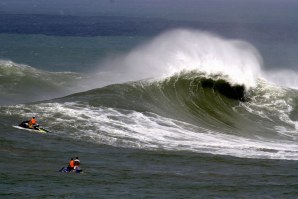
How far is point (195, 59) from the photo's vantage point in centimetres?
5550

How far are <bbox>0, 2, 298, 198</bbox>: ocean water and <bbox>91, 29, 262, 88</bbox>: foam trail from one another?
0.37ft

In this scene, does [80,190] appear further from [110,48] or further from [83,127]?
[110,48]

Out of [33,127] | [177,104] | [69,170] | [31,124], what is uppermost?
[177,104]

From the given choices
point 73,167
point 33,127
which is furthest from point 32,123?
point 73,167

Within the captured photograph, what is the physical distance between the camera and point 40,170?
1123 inches

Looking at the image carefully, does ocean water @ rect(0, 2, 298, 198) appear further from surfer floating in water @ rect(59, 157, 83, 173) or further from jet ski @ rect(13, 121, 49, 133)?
jet ski @ rect(13, 121, 49, 133)

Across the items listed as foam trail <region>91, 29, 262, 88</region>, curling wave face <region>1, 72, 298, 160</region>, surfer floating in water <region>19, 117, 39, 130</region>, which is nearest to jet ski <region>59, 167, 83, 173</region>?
curling wave face <region>1, 72, 298, 160</region>

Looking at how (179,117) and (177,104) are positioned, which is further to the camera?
(177,104)

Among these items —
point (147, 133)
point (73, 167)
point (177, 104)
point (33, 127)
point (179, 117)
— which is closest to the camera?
point (73, 167)

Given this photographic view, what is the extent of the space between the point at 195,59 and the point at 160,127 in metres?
17.9

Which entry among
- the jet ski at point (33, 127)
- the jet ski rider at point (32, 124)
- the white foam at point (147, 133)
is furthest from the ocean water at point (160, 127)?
the jet ski rider at point (32, 124)

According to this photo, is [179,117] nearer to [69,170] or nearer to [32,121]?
[32,121]

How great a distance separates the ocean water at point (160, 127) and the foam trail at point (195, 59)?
0.37 ft

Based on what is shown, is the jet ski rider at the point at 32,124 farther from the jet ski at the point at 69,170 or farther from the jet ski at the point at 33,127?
the jet ski at the point at 69,170
